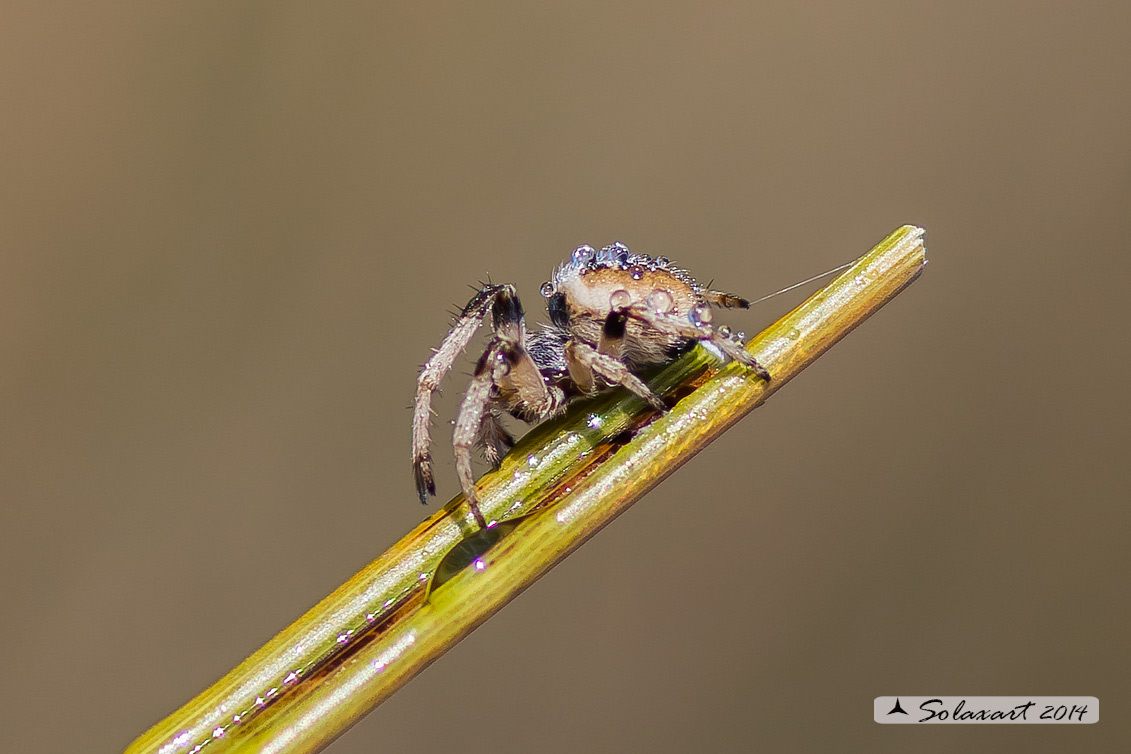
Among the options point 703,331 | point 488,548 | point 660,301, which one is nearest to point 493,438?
point 660,301

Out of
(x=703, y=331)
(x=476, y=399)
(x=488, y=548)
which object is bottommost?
(x=488, y=548)

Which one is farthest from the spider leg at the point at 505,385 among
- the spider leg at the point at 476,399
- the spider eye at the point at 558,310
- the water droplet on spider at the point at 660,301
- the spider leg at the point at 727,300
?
the spider leg at the point at 727,300

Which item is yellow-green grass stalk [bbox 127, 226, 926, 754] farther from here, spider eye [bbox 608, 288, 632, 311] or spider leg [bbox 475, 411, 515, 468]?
spider leg [bbox 475, 411, 515, 468]

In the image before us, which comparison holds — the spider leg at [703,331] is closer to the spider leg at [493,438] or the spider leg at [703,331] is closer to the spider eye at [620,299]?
the spider eye at [620,299]

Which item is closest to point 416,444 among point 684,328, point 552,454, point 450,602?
point 552,454

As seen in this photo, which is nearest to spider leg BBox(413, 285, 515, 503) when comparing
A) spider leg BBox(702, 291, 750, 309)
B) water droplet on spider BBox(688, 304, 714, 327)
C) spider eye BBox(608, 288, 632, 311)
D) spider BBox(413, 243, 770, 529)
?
spider BBox(413, 243, 770, 529)

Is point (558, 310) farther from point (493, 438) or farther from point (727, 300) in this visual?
point (727, 300)
